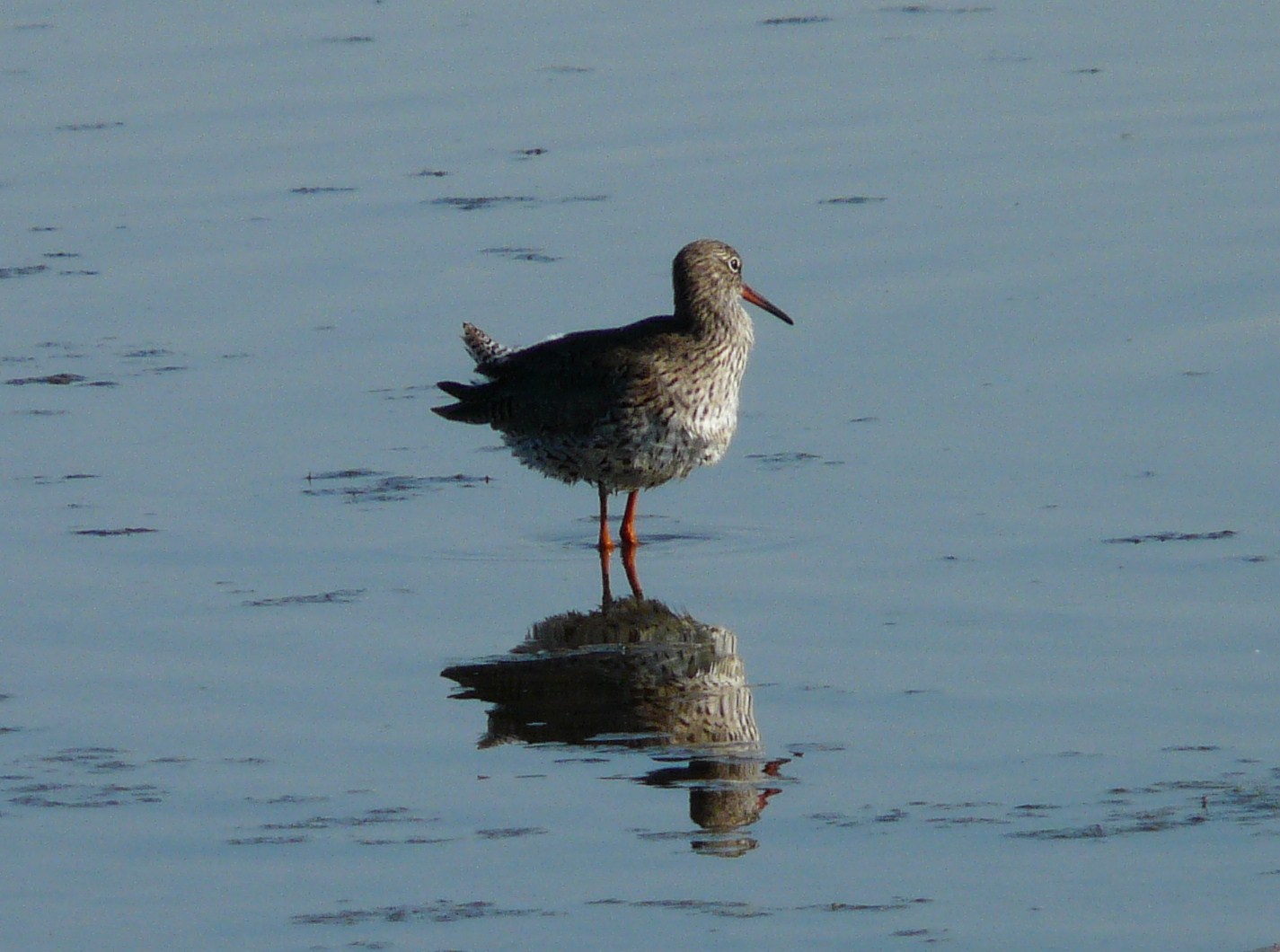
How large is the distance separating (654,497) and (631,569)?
3.96 feet

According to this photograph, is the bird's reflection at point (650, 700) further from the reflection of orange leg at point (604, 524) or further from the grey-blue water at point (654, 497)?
the reflection of orange leg at point (604, 524)

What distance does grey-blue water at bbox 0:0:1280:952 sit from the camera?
6.08m

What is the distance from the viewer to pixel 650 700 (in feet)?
24.3

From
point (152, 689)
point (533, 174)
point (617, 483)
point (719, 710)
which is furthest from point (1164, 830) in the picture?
point (533, 174)

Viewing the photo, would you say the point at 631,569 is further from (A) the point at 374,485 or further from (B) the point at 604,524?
(A) the point at 374,485

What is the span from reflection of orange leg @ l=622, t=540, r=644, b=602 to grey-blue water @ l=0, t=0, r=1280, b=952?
0.08 m

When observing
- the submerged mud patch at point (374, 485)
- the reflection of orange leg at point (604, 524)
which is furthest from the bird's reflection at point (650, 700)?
the submerged mud patch at point (374, 485)

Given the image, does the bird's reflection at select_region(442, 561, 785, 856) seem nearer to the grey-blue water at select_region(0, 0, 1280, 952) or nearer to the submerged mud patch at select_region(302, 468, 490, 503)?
the grey-blue water at select_region(0, 0, 1280, 952)

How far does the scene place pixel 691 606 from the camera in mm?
8359

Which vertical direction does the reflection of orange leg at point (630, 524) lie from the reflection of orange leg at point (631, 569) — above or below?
above

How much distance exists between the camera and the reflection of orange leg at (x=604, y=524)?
30.3 feet

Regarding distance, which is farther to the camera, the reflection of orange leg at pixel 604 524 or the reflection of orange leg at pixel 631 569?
the reflection of orange leg at pixel 604 524

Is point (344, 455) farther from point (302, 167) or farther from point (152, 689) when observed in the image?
point (302, 167)

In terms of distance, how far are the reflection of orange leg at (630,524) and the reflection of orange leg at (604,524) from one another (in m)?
0.03
